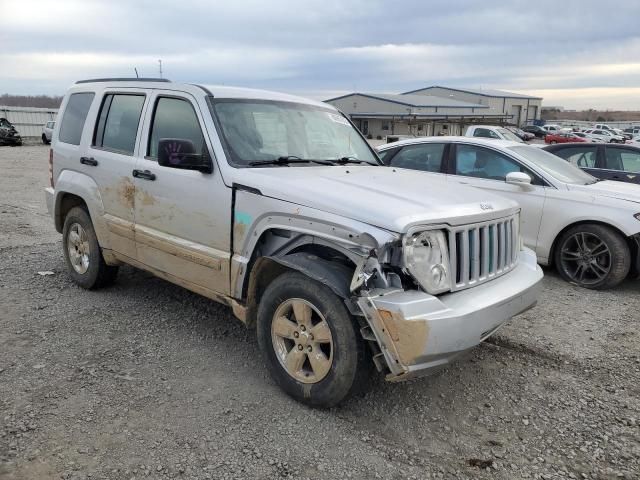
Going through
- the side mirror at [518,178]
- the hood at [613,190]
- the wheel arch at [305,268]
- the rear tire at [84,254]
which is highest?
the side mirror at [518,178]

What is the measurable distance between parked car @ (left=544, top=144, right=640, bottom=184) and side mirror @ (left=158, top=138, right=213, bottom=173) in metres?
6.86

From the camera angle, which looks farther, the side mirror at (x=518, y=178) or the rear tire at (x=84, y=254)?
the side mirror at (x=518, y=178)

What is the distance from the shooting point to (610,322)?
5.15 metres

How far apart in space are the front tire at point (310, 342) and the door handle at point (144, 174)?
152cm

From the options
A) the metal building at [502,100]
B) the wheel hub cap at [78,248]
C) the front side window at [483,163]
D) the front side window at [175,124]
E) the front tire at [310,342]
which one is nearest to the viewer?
the front tire at [310,342]

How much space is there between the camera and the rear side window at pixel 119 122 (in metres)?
4.69

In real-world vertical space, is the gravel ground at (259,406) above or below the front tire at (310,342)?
below

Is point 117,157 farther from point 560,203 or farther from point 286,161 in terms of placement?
point 560,203

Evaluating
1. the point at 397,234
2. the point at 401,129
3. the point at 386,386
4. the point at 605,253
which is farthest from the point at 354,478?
the point at 401,129

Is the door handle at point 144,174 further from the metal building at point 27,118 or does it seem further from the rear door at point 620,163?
the metal building at point 27,118

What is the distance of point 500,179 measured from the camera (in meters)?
6.97

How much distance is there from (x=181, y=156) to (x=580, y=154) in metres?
7.50

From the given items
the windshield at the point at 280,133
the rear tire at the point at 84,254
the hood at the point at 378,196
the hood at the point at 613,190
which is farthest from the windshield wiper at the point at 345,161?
the hood at the point at 613,190

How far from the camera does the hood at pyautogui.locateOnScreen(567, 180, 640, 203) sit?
6195mm
